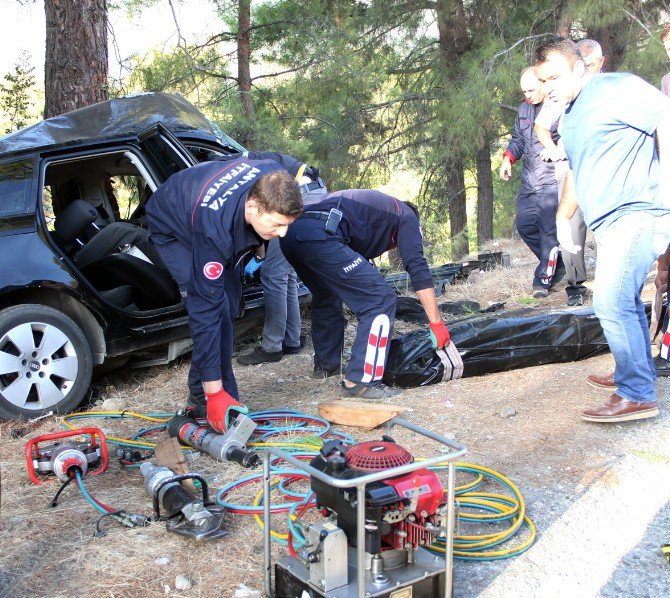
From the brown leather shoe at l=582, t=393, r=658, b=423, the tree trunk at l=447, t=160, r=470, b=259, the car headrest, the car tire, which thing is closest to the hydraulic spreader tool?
the car tire

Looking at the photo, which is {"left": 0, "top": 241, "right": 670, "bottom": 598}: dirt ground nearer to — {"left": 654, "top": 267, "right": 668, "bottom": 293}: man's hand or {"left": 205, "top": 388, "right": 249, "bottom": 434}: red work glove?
{"left": 205, "top": 388, "right": 249, "bottom": 434}: red work glove

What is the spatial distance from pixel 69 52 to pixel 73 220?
2.48 m

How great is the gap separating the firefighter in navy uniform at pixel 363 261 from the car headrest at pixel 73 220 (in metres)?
1.67

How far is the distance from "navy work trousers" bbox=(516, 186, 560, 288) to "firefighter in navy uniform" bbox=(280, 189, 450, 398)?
2.53 meters

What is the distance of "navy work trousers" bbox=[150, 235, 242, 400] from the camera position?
4266mm

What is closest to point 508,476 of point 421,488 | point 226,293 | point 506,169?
point 421,488

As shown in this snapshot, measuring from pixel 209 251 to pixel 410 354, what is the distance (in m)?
1.70

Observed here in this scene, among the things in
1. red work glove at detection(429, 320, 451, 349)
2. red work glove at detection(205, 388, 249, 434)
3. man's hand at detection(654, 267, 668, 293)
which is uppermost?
man's hand at detection(654, 267, 668, 293)

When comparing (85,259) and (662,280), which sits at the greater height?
(85,259)

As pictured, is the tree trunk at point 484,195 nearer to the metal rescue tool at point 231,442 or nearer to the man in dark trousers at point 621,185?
the man in dark trousers at point 621,185

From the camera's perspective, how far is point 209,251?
12.2 ft

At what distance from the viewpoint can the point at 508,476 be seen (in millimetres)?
3406

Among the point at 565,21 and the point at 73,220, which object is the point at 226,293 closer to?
the point at 73,220

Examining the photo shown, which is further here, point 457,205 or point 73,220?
point 457,205
